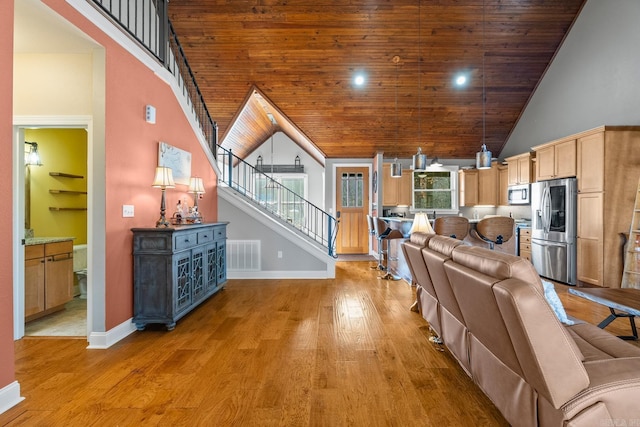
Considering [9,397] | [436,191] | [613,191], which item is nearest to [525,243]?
[613,191]

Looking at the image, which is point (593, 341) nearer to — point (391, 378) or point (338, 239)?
point (391, 378)

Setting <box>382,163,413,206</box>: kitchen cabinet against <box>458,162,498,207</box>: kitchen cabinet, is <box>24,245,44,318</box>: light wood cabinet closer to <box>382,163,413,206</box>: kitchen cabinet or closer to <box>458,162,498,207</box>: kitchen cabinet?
<box>382,163,413,206</box>: kitchen cabinet

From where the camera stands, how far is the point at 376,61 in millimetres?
5988

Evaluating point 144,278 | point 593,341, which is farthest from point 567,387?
point 144,278

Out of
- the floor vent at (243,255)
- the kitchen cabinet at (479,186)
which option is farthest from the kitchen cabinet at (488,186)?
the floor vent at (243,255)

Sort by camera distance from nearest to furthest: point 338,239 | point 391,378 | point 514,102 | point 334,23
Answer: point 391,378 < point 334,23 < point 514,102 < point 338,239

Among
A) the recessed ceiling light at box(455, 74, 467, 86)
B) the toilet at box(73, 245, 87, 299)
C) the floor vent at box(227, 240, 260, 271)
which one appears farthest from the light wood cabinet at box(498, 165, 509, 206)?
the toilet at box(73, 245, 87, 299)

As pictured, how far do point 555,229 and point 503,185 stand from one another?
2.56 m

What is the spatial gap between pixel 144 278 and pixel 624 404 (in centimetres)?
360

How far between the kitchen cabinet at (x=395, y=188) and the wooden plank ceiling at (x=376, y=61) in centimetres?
73

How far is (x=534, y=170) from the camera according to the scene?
637 cm

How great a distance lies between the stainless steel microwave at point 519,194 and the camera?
21.4 ft

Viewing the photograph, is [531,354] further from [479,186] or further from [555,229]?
[479,186]

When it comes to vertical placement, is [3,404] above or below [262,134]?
below
